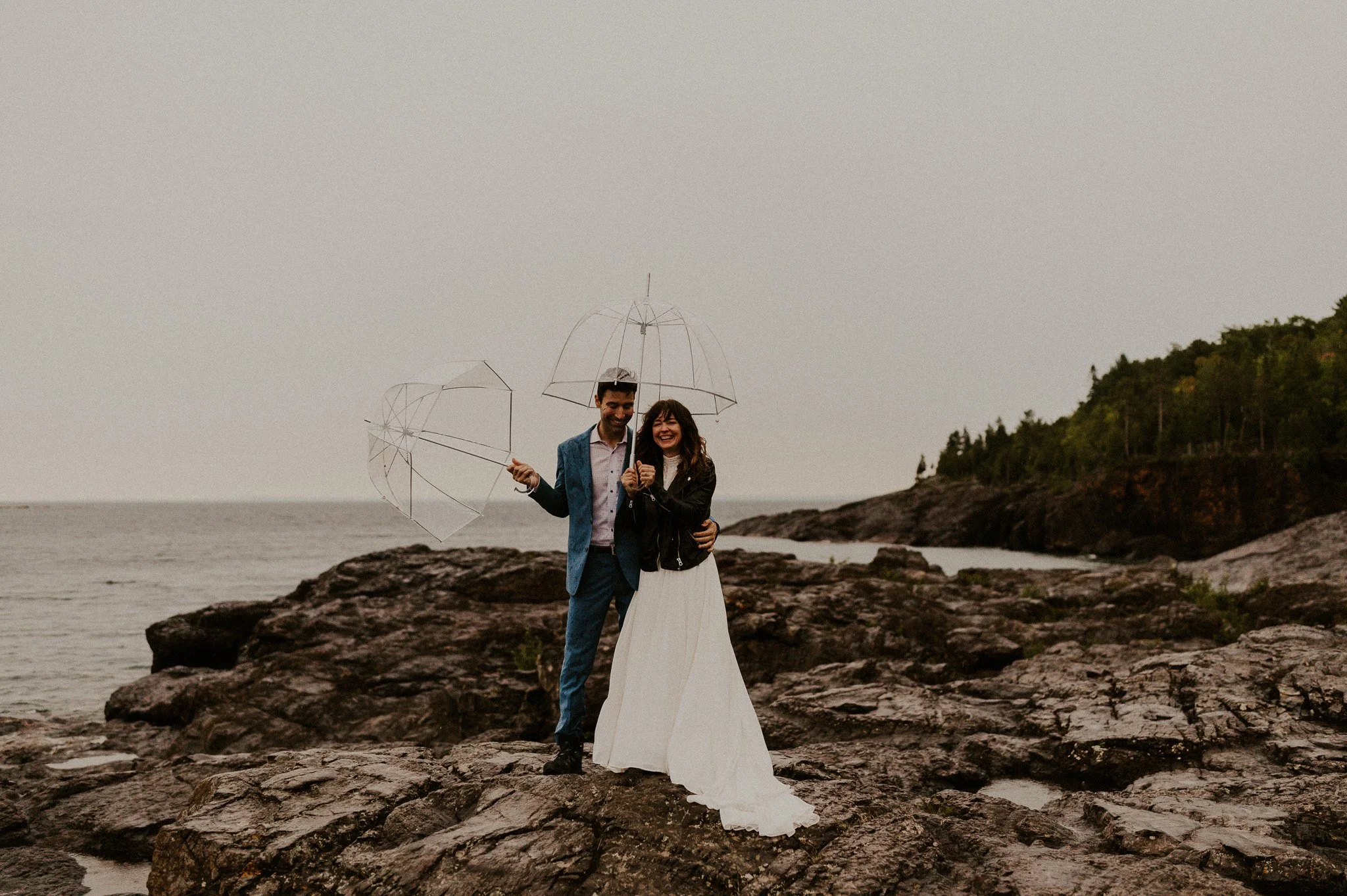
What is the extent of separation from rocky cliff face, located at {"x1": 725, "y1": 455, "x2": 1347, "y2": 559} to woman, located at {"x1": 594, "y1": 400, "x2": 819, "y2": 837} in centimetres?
6702

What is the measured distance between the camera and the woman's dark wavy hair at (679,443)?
Result: 571cm

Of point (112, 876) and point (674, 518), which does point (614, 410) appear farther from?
point (112, 876)

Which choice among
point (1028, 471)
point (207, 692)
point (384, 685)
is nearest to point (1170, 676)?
point (384, 685)

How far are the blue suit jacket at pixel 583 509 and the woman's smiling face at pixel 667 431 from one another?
316 mm

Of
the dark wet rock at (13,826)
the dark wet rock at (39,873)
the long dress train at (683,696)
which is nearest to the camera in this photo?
the long dress train at (683,696)

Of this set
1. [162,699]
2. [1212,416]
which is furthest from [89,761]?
[1212,416]

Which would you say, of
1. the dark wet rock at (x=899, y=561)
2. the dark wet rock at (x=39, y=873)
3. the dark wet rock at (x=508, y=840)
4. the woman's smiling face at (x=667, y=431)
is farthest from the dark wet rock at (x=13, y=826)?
the dark wet rock at (x=899, y=561)

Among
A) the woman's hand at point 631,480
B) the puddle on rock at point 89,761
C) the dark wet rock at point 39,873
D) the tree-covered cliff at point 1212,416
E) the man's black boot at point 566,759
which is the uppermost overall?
the tree-covered cliff at point 1212,416

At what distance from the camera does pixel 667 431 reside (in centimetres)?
566

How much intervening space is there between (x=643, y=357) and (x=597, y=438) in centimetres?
71

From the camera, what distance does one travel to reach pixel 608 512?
594cm

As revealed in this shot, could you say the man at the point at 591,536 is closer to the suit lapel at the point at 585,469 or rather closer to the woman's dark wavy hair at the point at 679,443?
the suit lapel at the point at 585,469

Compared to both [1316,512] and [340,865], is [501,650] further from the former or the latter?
[1316,512]

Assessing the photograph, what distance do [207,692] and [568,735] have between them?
954 cm
